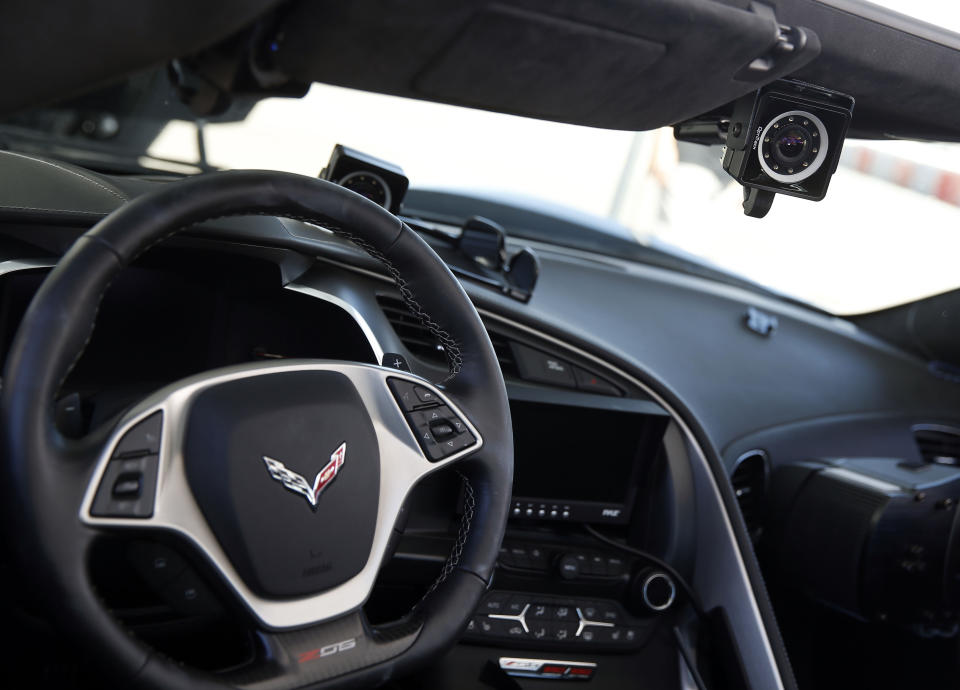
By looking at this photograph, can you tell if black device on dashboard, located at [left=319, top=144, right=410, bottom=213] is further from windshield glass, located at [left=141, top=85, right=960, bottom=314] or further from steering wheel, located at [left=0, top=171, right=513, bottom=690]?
steering wheel, located at [left=0, top=171, right=513, bottom=690]

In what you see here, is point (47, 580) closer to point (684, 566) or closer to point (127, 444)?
point (127, 444)

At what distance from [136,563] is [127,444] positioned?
9.2 inches

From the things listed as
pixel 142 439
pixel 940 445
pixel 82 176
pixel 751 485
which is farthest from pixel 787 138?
pixel 940 445

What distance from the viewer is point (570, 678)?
1.73 metres

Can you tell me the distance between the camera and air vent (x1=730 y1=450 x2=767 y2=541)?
7.88 ft

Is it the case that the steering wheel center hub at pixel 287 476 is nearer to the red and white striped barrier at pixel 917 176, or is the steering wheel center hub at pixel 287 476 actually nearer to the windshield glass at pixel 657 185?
the windshield glass at pixel 657 185

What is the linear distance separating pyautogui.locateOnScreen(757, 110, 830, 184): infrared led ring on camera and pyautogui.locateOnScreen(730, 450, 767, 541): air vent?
3.70ft

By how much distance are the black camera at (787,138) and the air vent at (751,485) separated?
112 centimetres

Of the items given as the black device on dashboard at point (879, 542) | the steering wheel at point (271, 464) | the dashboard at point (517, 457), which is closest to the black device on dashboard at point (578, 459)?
the dashboard at point (517, 457)

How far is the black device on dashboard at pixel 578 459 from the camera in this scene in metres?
1.71

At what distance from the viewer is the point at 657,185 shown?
3.39 m

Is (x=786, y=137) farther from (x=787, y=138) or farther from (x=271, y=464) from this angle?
(x=271, y=464)

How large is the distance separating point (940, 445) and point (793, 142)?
1773mm

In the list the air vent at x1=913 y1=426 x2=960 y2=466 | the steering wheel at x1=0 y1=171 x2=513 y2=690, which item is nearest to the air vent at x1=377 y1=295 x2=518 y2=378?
the steering wheel at x1=0 y1=171 x2=513 y2=690
